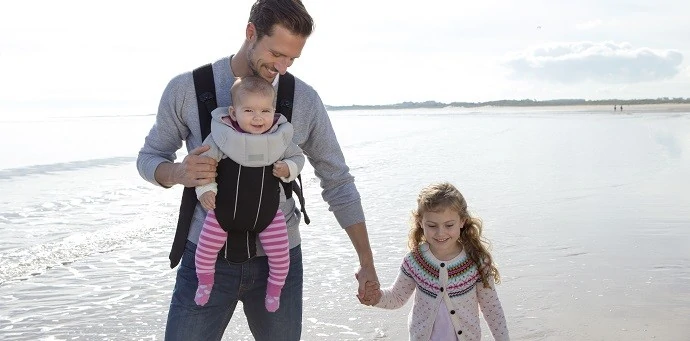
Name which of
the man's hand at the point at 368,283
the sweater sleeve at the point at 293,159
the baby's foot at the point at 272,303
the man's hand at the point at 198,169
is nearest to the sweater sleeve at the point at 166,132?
the man's hand at the point at 198,169

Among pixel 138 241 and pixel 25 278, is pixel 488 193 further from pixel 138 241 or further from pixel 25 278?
pixel 25 278

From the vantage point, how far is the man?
→ 2.97 meters

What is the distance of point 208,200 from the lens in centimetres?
289

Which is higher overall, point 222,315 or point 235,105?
point 235,105

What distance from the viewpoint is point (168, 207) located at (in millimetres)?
11922

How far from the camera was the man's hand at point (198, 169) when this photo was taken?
9.33 ft

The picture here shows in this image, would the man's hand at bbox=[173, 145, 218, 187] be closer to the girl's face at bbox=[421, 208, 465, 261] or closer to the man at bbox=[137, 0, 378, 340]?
the man at bbox=[137, 0, 378, 340]

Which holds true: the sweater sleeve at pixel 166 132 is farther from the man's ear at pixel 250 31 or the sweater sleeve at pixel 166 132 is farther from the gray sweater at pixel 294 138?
the man's ear at pixel 250 31

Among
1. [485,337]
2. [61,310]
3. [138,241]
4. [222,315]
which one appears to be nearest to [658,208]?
[485,337]

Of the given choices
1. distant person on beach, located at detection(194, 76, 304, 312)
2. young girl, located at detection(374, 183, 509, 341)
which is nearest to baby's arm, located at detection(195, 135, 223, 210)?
distant person on beach, located at detection(194, 76, 304, 312)

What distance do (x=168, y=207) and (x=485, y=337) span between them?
7.56m

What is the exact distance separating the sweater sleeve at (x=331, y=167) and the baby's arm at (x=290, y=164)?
16 cm

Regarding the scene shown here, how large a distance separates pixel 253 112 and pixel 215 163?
0.82 feet

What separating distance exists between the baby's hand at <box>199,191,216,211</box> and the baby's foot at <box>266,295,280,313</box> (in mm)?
478
